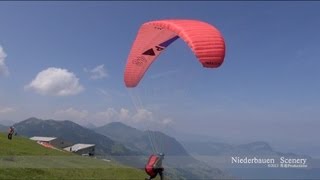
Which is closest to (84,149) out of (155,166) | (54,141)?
(54,141)

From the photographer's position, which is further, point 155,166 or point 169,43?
point 169,43

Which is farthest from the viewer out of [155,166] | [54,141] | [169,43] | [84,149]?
[54,141]

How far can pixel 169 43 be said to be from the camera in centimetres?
2683

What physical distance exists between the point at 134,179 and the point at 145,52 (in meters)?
18.7

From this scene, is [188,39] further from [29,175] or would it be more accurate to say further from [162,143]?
[29,175]

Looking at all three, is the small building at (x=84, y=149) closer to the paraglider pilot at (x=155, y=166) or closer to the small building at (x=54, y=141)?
the small building at (x=54, y=141)

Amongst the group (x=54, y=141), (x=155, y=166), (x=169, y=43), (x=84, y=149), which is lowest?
(x=155, y=166)

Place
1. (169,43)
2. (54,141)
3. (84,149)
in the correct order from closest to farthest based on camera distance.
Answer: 1. (169,43)
2. (84,149)
3. (54,141)

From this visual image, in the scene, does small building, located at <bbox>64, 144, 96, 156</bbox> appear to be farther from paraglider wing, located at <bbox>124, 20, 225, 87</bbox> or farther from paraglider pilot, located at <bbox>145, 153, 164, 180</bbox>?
paraglider pilot, located at <bbox>145, 153, 164, 180</bbox>

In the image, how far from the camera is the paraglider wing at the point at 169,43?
19672mm

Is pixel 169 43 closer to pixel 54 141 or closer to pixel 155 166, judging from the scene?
pixel 155 166

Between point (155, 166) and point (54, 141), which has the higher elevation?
point (54, 141)

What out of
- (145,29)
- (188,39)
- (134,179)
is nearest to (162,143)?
(188,39)

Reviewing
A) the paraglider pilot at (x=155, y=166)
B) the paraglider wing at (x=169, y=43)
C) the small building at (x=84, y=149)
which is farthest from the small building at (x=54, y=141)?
the paraglider pilot at (x=155, y=166)
